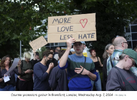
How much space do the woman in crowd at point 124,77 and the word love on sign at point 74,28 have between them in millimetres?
746

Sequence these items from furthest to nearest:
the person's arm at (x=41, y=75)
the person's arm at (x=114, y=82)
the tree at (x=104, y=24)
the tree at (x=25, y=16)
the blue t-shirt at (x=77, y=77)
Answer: the tree at (x=104, y=24), the tree at (x=25, y=16), the person's arm at (x=41, y=75), the blue t-shirt at (x=77, y=77), the person's arm at (x=114, y=82)

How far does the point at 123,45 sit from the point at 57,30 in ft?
4.04

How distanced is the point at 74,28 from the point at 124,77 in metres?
1.26

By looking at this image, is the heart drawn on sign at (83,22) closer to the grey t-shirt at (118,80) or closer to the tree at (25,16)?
the grey t-shirt at (118,80)

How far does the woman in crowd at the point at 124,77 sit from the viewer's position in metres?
1.97

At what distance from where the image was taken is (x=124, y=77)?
202cm

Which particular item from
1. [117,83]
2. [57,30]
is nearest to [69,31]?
[57,30]

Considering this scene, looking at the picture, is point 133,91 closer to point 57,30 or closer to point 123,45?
point 123,45

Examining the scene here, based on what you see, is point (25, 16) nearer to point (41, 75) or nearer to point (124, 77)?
point (41, 75)

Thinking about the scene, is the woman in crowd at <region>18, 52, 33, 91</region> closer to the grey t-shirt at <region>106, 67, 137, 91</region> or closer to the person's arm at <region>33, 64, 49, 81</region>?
the person's arm at <region>33, 64, 49, 81</region>

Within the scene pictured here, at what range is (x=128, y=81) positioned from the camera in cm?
201

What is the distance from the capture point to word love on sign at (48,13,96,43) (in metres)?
2.80

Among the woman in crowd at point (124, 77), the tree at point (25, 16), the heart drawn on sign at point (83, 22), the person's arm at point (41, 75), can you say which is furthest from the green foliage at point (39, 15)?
the woman in crowd at point (124, 77)

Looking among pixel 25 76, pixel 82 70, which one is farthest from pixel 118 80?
pixel 25 76
